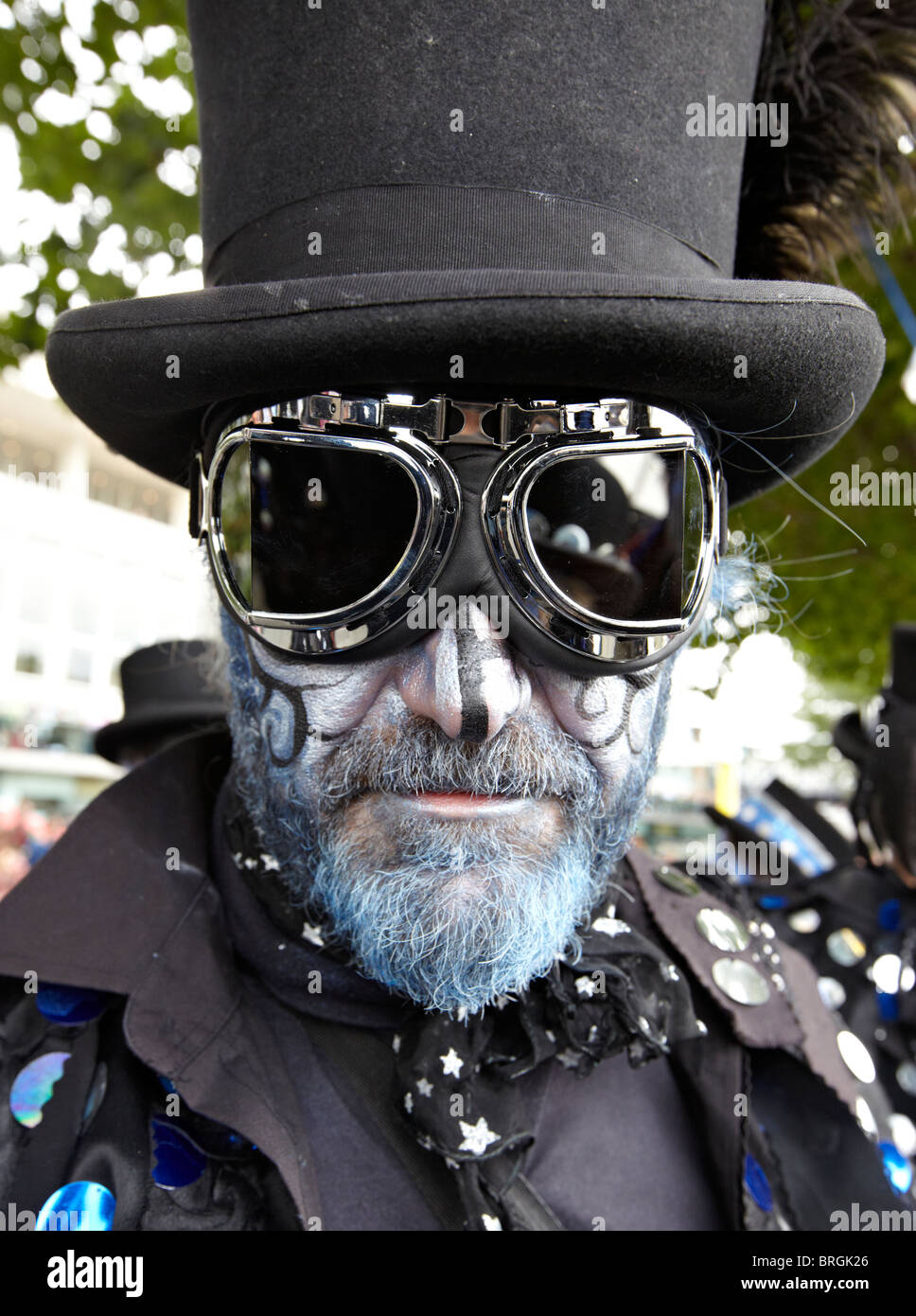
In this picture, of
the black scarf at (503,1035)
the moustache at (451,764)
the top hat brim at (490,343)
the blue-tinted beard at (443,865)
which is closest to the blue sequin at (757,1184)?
the black scarf at (503,1035)

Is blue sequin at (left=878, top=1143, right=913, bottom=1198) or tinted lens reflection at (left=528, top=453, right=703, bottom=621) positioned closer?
tinted lens reflection at (left=528, top=453, right=703, bottom=621)

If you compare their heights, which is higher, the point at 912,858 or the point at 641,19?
the point at 641,19

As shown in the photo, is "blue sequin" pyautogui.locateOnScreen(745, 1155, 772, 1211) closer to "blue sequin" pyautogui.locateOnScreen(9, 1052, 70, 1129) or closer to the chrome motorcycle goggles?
the chrome motorcycle goggles

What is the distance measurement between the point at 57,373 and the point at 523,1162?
1.45 m

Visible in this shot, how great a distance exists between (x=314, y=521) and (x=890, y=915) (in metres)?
2.95

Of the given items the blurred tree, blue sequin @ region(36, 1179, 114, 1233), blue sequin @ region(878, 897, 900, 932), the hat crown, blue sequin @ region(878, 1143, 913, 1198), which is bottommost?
blue sequin @ region(878, 1143, 913, 1198)

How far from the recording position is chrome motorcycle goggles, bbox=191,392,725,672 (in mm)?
1412

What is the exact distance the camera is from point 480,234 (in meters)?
1.35

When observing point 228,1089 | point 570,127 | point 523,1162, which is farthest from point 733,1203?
point 570,127

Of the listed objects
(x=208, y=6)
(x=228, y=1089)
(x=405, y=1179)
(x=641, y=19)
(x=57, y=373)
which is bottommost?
(x=405, y=1179)

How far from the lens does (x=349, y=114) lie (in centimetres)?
138

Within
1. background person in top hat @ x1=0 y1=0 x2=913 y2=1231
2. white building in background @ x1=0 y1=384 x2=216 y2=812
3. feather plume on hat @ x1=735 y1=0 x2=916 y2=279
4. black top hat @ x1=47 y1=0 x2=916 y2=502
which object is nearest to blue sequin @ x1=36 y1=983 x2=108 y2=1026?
background person in top hat @ x1=0 y1=0 x2=913 y2=1231

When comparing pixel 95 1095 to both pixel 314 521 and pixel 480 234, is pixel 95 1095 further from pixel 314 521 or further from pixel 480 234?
pixel 480 234
